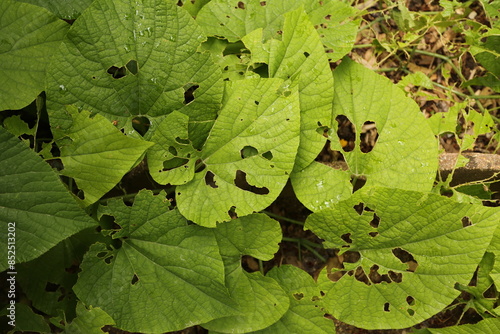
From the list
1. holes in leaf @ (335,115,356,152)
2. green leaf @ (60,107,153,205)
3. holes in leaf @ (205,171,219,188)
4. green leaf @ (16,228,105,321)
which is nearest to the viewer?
green leaf @ (60,107,153,205)

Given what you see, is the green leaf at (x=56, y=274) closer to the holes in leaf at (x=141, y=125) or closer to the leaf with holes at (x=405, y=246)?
the holes in leaf at (x=141, y=125)

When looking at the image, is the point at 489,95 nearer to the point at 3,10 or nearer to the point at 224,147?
the point at 224,147

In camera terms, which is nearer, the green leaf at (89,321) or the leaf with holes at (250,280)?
the green leaf at (89,321)

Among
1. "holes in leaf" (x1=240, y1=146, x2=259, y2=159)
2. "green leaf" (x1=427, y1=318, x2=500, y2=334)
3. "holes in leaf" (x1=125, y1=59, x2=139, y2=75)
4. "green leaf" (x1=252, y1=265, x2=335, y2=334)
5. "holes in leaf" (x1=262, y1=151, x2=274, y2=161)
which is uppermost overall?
"holes in leaf" (x1=125, y1=59, x2=139, y2=75)

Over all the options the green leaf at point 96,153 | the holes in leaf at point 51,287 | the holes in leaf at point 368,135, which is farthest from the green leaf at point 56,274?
the holes in leaf at point 368,135

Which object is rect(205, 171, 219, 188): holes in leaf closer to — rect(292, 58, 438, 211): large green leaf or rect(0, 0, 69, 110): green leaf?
rect(292, 58, 438, 211): large green leaf

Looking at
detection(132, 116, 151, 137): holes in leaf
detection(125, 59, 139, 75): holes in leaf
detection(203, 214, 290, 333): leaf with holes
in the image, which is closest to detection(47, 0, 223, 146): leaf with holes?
detection(125, 59, 139, 75): holes in leaf
